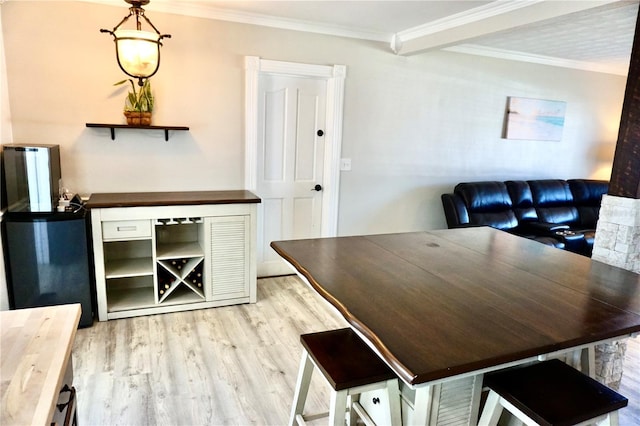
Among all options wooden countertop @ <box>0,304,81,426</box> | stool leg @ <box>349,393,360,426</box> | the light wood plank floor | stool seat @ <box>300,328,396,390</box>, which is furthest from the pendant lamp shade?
stool leg @ <box>349,393,360,426</box>

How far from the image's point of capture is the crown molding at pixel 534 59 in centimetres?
452

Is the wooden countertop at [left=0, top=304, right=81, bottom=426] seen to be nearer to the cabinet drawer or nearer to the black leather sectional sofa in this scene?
the cabinet drawer

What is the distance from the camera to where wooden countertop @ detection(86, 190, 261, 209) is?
308 centimetres

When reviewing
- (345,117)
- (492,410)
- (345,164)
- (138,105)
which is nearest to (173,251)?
(138,105)

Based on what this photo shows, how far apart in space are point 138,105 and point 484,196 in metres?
3.41

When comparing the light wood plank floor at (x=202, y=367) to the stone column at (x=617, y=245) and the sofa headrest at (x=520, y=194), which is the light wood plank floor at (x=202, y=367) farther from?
the sofa headrest at (x=520, y=194)

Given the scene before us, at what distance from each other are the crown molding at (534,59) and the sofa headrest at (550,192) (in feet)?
4.52

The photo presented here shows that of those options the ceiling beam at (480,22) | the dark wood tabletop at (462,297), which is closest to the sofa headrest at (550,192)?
the ceiling beam at (480,22)

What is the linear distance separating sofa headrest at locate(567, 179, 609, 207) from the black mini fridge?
5140 millimetres

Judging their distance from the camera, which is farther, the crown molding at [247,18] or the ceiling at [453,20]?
the crown molding at [247,18]

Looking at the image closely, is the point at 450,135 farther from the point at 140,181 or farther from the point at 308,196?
the point at 140,181

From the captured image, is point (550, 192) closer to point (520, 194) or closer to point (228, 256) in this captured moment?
point (520, 194)

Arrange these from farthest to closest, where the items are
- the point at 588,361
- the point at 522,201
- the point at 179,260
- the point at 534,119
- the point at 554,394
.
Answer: the point at 534,119, the point at 522,201, the point at 179,260, the point at 588,361, the point at 554,394

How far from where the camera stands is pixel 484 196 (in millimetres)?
4504
